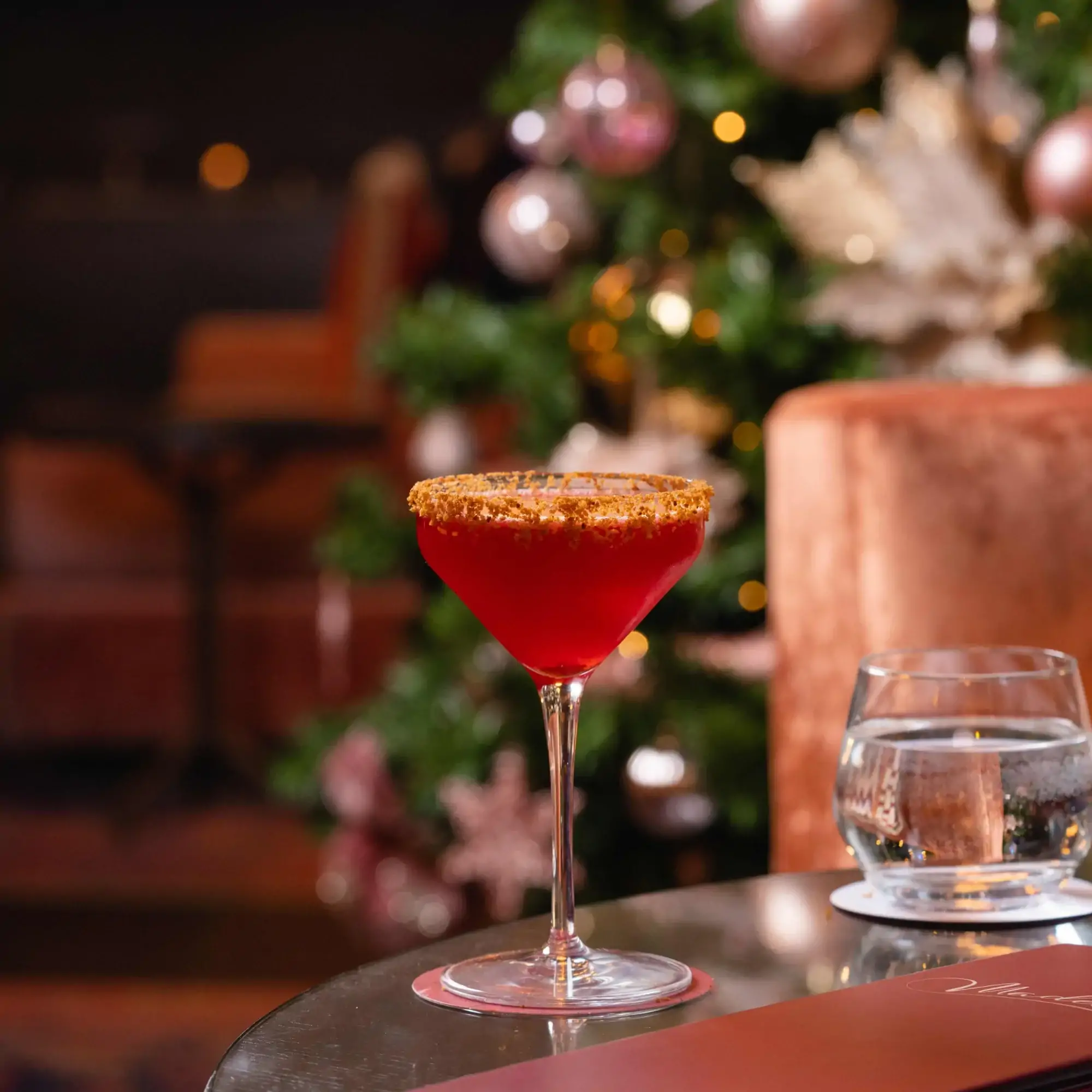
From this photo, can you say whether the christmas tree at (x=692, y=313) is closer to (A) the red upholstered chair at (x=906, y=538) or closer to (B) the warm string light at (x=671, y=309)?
(B) the warm string light at (x=671, y=309)

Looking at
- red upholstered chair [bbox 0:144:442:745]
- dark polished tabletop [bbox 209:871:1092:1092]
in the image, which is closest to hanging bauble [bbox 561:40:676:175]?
dark polished tabletop [bbox 209:871:1092:1092]

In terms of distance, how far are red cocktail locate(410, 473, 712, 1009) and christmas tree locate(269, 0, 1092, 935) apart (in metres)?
1.14

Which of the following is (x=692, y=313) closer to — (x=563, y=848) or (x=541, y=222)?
(x=541, y=222)

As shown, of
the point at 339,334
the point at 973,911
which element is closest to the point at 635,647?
the point at 973,911

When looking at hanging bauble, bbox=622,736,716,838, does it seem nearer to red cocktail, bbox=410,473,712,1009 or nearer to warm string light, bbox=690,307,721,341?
warm string light, bbox=690,307,721,341

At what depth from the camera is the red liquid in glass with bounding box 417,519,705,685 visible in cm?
60

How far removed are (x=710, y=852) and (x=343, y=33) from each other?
→ 3.96 meters

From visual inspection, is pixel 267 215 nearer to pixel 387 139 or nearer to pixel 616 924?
pixel 387 139

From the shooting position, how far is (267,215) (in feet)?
17.2

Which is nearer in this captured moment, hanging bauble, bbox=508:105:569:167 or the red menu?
the red menu

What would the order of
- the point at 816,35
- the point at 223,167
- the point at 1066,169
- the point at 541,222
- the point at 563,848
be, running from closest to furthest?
the point at 563,848 → the point at 1066,169 → the point at 816,35 → the point at 541,222 → the point at 223,167

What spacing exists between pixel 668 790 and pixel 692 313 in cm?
54

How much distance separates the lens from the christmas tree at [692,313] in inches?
71.8

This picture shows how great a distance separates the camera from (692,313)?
79.4 inches
